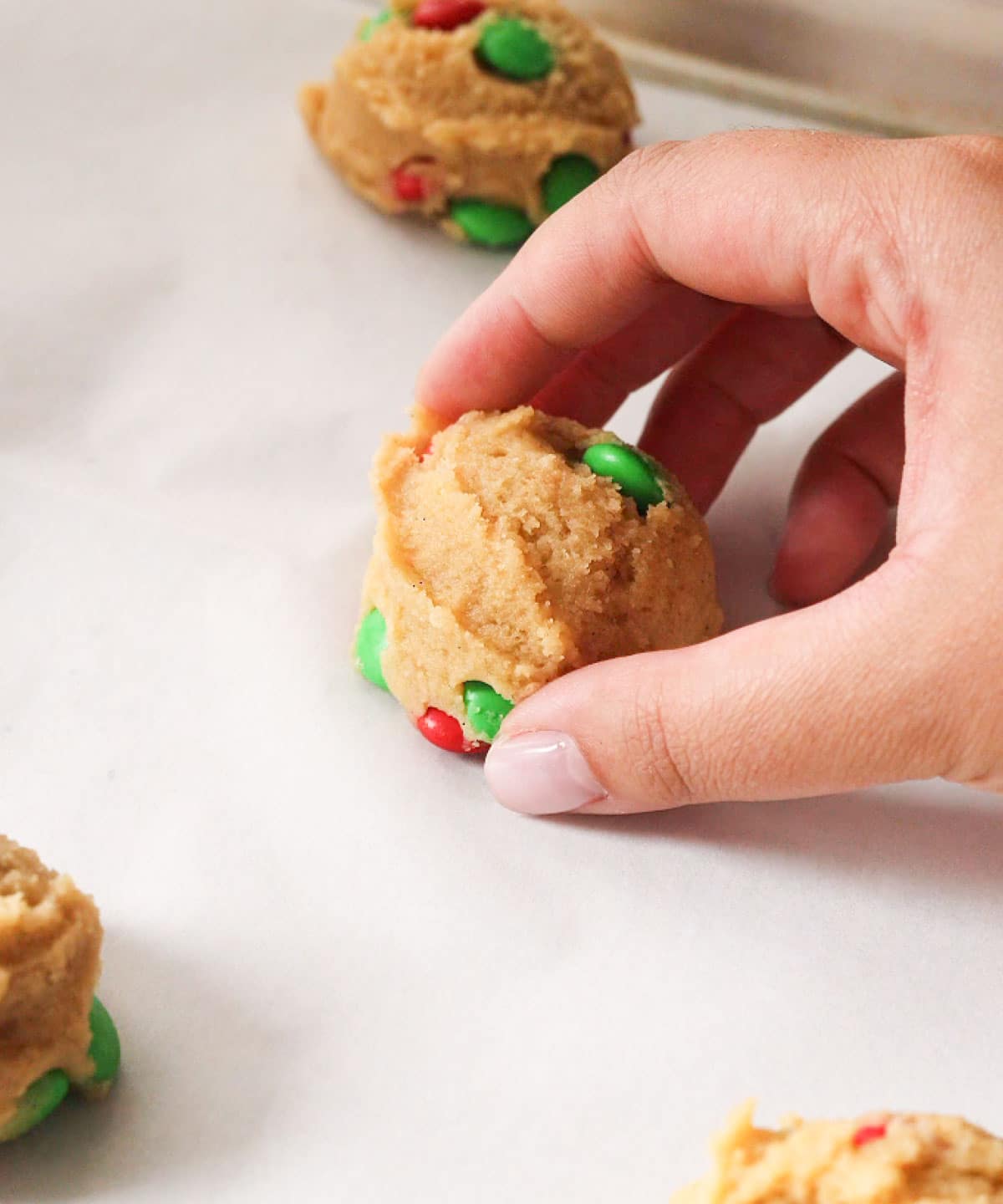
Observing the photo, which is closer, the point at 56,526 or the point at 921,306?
the point at 921,306

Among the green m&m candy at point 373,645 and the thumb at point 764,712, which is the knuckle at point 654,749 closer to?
the thumb at point 764,712

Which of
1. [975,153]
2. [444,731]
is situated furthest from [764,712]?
[975,153]

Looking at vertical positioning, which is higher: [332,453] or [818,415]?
[818,415]

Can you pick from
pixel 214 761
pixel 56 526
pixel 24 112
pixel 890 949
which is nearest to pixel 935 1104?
pixel 890 949

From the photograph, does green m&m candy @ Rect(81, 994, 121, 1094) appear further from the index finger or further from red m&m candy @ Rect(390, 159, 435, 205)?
red m&m candy @ Rect(390, 159, 435, 205)

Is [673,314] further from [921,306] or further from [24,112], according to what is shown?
[24,112]

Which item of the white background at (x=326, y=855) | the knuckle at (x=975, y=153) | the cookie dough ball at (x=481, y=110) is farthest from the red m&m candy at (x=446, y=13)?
the knuckle at (x=975, y=153)
